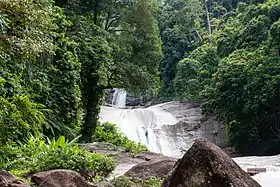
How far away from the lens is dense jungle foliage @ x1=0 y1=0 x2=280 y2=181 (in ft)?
22.7

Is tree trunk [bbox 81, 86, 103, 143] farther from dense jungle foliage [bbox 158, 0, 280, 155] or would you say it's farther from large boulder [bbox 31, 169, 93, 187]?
large boulder [bbox 31, 169, 93, 187]

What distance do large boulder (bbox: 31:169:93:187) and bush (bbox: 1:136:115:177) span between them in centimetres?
109

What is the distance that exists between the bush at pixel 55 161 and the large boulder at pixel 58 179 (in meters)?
1.09

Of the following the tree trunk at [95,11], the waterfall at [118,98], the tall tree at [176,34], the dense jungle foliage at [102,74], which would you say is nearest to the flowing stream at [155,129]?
the dense jungle foliage at [102,74]

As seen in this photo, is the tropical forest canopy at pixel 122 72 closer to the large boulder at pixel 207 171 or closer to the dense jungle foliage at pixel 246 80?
the dense jungle foliage at pixel 246 80

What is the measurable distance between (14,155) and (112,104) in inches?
921

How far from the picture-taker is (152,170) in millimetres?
7125

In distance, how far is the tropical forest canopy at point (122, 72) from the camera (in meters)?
10.4

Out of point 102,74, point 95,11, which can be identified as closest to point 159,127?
point 95,11

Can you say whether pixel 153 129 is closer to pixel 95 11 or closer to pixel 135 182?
pixel 95 11

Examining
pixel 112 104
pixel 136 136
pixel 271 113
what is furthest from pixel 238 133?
pixel 112 104

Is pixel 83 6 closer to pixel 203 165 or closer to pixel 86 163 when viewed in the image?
pixel 86 163

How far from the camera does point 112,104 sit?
30688 millimetres

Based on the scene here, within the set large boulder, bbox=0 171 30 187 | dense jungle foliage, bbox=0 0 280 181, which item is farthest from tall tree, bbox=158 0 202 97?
large boulder, bbox=0 171 30 187
